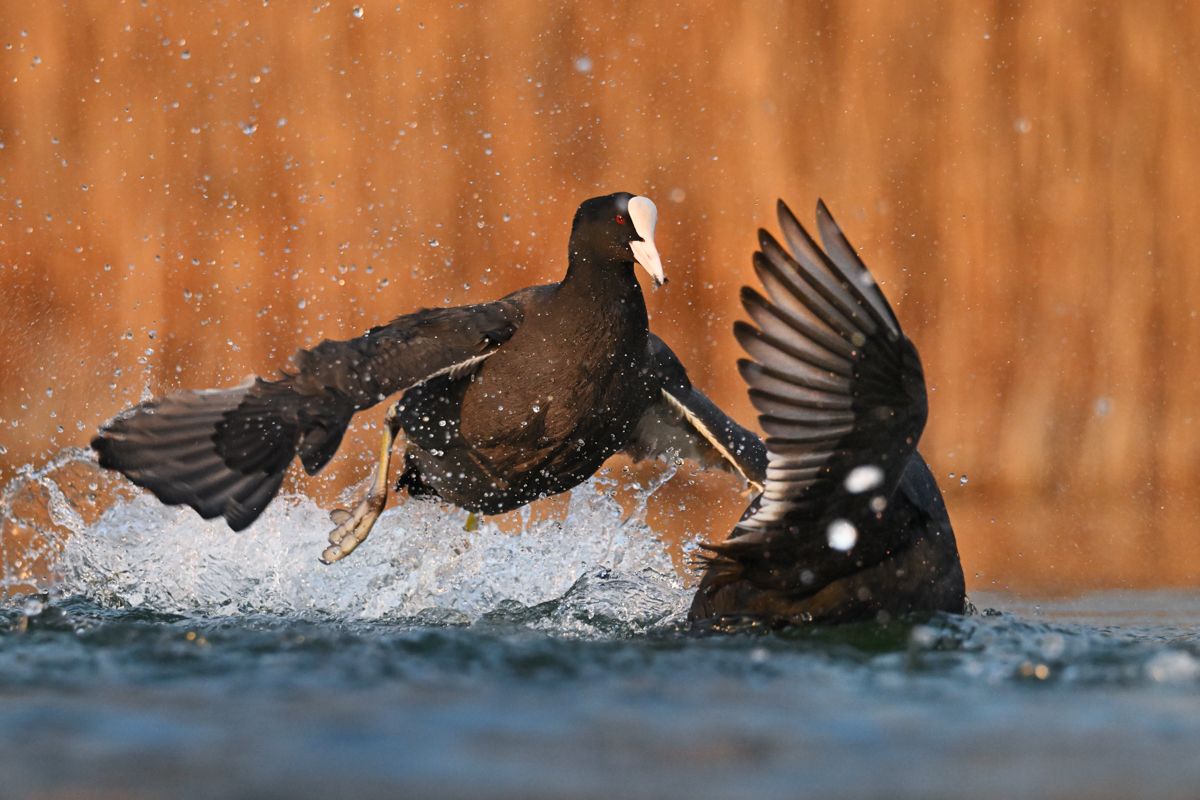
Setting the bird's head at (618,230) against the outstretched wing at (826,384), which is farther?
the bird's head at (618,230)

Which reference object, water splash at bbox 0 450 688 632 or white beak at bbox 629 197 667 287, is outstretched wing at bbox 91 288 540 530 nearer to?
water splash at bbox 0 450 688 632

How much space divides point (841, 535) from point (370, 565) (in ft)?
7.15

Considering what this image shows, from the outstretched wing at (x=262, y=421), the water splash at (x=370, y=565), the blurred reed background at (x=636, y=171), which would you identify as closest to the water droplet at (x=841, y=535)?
the water splash at (x=370, y=565)

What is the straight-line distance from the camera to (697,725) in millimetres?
3186

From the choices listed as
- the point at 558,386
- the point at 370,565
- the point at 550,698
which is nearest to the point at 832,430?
the point at 550,698

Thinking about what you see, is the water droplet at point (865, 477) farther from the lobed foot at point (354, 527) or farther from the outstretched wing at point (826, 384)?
the lobed foot at point (354, 527)

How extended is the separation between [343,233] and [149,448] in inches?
145

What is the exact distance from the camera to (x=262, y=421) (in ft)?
15.5

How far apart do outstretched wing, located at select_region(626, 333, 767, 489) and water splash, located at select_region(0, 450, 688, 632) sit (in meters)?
0.33

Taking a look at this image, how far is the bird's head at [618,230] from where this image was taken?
16.6 feet

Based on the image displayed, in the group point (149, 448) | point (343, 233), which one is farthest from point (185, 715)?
point (343, 233)

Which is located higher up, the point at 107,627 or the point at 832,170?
the point at 832,170

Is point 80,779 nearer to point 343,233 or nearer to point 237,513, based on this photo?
point 237,513

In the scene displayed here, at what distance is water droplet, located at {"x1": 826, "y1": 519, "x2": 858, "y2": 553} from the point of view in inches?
159
